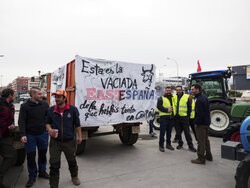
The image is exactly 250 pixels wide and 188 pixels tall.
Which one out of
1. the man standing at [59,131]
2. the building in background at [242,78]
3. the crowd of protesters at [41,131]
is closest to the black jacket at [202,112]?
the crowd of protesters at [41,131]

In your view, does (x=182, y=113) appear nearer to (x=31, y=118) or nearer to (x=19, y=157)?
(x=31, y=118)

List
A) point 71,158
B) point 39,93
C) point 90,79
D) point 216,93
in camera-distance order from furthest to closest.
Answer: point 216,93
point 90,79
point 39,93
point 71,158

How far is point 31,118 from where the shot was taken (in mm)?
3508

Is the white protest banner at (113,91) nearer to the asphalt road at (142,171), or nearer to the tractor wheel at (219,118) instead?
the asphalt road at (142,171)

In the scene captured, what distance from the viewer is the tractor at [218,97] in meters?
7.30

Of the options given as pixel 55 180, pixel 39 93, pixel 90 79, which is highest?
pixel 90 79

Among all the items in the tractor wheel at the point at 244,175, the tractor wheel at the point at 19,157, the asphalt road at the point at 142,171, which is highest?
the tractor wheel at the point at 244,175

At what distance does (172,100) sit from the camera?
5836 millimetres

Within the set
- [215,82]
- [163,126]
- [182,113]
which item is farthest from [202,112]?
[215,82]

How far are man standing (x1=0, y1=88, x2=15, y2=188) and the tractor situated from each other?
6864mm

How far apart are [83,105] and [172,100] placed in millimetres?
2792

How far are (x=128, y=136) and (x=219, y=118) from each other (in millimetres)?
3881

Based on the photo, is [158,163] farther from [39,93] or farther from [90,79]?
[39,93]

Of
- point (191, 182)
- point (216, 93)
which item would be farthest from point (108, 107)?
point (216, 93)
